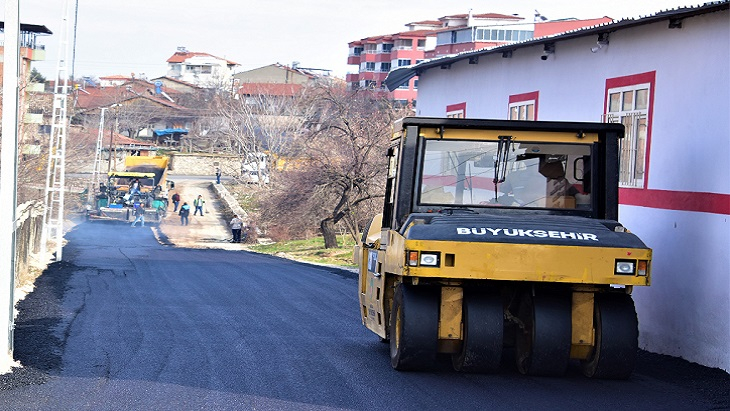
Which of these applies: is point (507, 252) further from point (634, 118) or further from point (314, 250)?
point (314, 250)

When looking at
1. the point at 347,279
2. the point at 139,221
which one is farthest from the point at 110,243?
the point at 347,279

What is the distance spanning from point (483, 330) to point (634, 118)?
577cm

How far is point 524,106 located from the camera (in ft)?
65.1

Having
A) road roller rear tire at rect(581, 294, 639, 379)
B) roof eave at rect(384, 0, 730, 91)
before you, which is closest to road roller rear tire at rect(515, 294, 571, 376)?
road roller rear tire at rect(581, 294, 639, 379)

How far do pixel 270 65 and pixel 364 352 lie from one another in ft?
452

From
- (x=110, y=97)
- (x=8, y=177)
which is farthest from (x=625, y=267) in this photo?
(x=110, y=97)

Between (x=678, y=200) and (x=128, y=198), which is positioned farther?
(x=128, y=198)

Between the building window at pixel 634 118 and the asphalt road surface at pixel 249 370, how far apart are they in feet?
9.57

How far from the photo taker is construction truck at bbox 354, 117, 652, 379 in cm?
980

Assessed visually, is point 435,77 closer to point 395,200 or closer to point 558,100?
point 558,100

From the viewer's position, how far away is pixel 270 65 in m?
148

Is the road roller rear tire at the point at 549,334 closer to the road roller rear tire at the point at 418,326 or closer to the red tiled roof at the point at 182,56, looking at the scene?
the road roller rear tire at the point at 418,326

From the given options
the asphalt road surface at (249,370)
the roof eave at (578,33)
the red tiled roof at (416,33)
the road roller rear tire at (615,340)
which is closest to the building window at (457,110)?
the roof eave at (578,33)

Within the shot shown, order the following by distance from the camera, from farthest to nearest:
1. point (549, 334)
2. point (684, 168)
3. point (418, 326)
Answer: point (684, 168) < point (418, 326) < point (549, 334)
